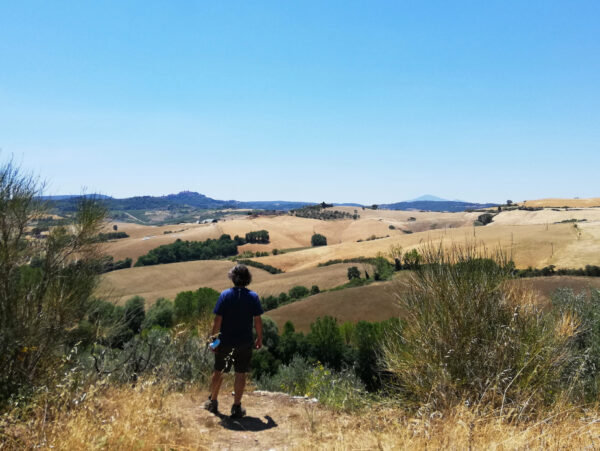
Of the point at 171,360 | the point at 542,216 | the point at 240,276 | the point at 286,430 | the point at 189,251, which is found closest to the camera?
the point at 286,430

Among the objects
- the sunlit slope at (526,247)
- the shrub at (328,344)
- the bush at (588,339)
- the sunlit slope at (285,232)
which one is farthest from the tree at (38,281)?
the sunlit slope at (285,232)

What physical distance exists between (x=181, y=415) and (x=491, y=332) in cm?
407

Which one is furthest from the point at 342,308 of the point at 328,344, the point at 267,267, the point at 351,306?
the point at 267,267

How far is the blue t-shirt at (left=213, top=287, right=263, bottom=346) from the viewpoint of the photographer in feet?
17.4

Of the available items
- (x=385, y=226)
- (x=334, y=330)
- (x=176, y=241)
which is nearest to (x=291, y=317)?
(x=334, y=330)

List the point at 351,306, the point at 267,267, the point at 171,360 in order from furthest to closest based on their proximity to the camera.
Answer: the point at 267,267, the point at 351,306, the point at 171,360

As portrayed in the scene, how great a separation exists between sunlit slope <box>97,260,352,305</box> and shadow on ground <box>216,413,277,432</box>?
49.1 meters

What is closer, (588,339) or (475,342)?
(475,342)

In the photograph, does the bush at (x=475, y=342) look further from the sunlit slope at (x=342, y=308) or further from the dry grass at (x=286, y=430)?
the sunlit slope at (x=342, y=308)

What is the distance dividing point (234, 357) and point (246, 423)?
2.83 ft

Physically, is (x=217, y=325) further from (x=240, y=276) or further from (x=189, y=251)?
(x=189, y=251)

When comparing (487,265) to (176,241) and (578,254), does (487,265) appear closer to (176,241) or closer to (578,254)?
(578,254)

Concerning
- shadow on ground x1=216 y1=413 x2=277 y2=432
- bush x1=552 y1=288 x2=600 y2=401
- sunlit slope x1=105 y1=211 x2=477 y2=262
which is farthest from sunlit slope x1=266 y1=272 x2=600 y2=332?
sunlit slope x1=105 y1=211 x2=477 y2=262

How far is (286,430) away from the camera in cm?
499
